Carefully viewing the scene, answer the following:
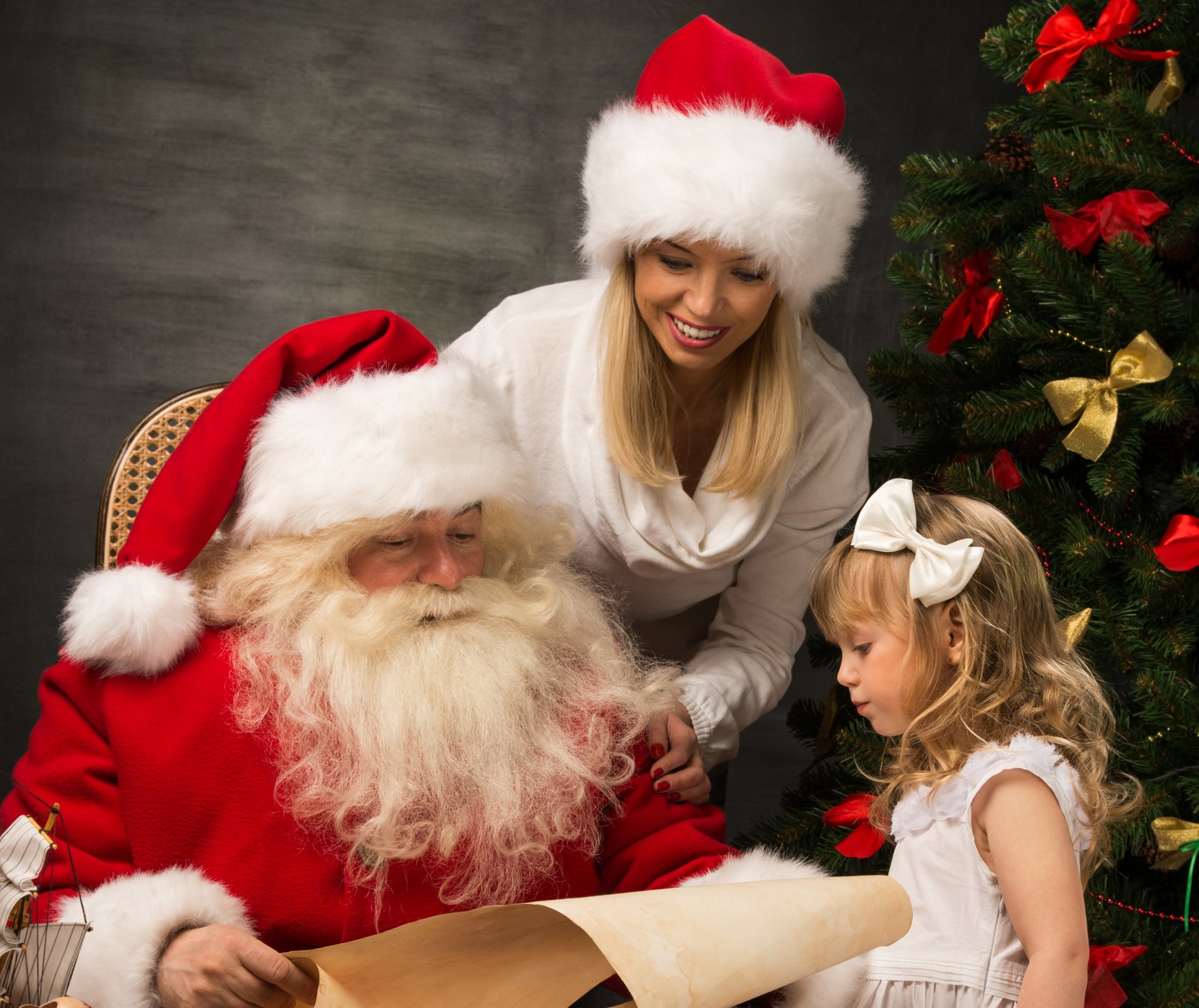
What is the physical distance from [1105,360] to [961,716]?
1.99 ft

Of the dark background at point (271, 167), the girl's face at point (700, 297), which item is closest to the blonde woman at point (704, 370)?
the girl's face at point (700, 297)

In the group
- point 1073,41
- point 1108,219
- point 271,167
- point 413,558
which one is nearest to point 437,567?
point 413,558

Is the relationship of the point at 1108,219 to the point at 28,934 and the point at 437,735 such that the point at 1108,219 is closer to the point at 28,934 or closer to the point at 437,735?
the point at 437,735

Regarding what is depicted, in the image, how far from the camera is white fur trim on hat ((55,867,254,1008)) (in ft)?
4.19

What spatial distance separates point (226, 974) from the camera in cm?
125

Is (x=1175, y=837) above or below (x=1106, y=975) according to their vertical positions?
above

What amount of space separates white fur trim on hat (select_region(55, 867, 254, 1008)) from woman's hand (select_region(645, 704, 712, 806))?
22.9 inches

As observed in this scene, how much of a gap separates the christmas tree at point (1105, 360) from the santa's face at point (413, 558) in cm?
77

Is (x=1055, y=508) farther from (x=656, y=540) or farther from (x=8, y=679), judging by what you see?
→ (x=8, y=679)

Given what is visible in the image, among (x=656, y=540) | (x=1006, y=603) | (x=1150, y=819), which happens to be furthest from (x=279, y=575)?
(x=1150, y=819)

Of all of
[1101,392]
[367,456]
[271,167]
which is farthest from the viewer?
[271,167]

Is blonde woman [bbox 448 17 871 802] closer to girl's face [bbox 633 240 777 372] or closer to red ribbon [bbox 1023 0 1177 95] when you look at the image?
girl's face [bbox 633 240 777 372]

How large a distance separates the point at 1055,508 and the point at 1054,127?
56 centimetres

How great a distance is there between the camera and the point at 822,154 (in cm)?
170
